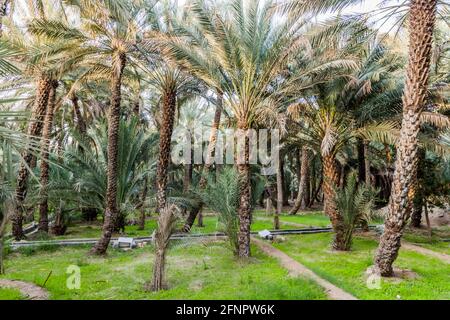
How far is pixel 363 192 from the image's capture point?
34.9ft

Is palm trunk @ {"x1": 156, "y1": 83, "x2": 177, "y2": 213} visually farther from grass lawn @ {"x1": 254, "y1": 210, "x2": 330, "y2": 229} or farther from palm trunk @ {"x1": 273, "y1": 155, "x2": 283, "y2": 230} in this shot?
grass lawn @ {"x1": 254, "y1": 210, "x2": 330, "y2": 229}

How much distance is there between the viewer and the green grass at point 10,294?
6.17 meters

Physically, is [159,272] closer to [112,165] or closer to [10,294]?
[10,294]

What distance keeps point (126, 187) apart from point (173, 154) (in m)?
11.9

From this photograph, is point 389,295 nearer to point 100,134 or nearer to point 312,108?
point 312,108

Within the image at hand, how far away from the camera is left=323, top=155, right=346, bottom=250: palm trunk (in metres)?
10.9

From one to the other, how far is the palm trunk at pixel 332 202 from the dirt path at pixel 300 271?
1870 mm

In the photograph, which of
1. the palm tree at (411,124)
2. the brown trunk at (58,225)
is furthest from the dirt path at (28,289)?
the brown trunk at (58,225)

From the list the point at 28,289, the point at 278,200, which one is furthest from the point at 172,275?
the point at 278,200

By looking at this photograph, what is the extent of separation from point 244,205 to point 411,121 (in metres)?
4.76

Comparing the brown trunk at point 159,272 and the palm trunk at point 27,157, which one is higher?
the palm trunk at point 27,157

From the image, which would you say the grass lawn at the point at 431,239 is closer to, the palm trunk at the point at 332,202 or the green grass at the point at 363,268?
the green grass at the point at 363,268

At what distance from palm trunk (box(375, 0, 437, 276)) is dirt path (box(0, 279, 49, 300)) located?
6.81 metres
